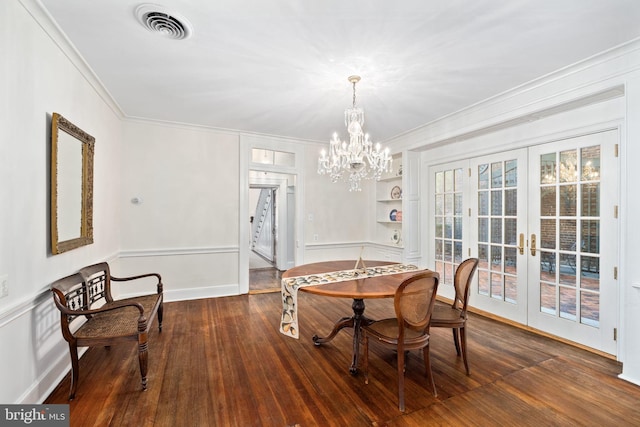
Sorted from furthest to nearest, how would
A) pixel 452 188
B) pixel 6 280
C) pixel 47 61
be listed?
pixel 452 188 → pixel 47 61 → pixel 6 280

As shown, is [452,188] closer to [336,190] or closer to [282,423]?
[336,190]

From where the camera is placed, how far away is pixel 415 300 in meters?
1.98

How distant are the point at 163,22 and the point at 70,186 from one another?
158cm

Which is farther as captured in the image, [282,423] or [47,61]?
[47,61]

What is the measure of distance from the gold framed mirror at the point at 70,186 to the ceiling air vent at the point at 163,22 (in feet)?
3.22

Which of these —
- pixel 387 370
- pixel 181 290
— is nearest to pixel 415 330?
pixel 387 370

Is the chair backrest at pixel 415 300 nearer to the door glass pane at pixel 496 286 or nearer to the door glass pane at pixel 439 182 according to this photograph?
the door glass pane at pixel 496 286

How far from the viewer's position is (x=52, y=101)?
2.17m

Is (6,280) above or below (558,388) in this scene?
above

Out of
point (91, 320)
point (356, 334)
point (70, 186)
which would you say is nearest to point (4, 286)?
point (91, 320)

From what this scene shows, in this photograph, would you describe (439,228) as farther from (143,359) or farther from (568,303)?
(143,359)

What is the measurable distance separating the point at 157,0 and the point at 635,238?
12.7 ft

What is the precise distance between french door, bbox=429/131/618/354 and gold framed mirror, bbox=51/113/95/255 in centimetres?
447

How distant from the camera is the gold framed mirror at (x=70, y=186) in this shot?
2.14m
